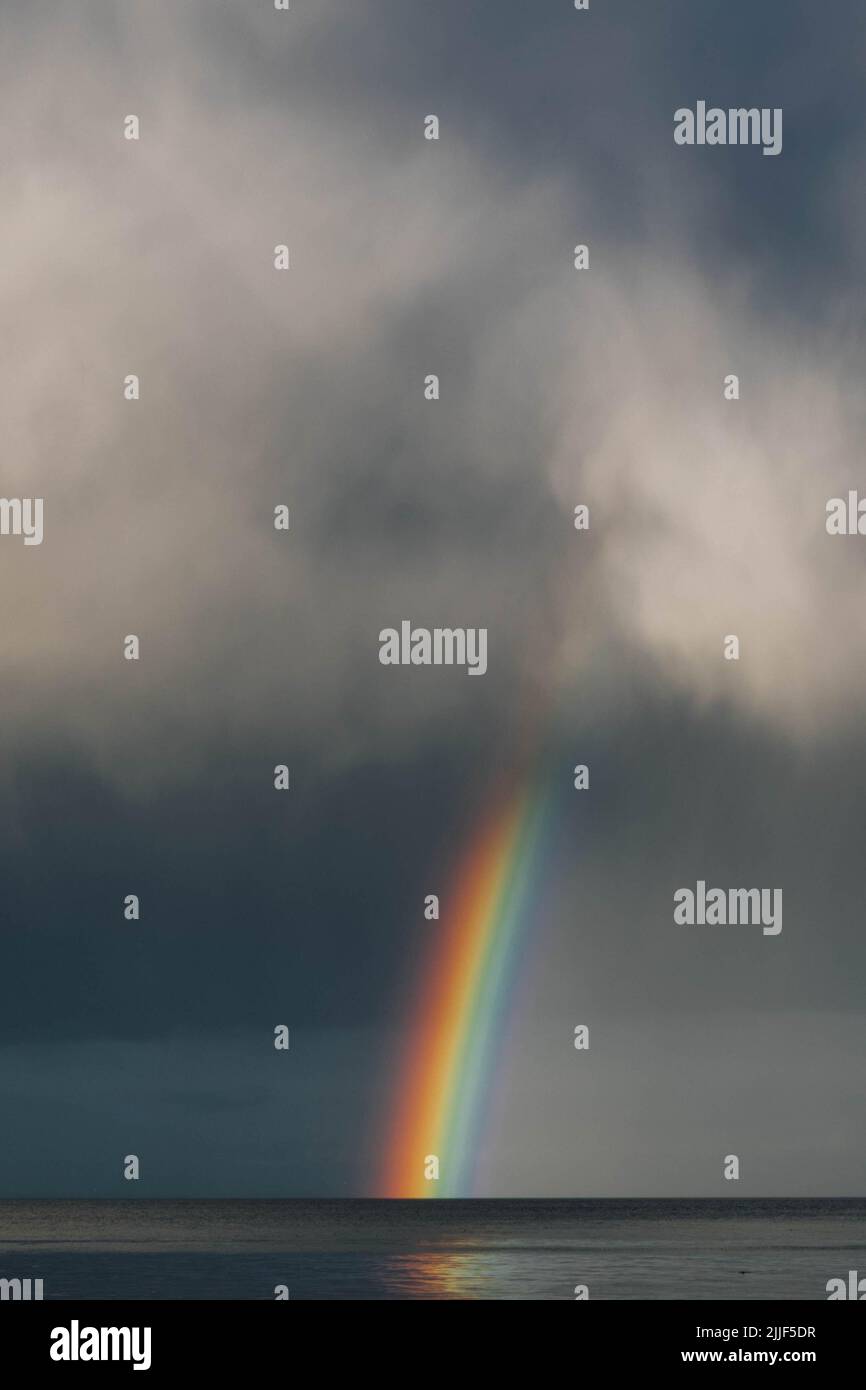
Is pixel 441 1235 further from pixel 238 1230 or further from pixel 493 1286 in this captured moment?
pixel 493 1286

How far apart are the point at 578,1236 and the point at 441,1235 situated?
1576 centimetres

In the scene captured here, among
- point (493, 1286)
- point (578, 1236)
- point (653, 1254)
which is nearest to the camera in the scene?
point (493, 1286)

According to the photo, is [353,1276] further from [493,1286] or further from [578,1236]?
[578,1236]

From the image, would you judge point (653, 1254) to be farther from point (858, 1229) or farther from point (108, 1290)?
point (858, 1229)
